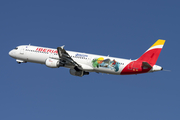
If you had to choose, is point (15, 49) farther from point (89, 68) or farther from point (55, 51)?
point (89, 68)

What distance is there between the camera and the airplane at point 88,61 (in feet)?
171

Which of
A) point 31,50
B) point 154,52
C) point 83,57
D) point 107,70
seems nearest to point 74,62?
point 83,57

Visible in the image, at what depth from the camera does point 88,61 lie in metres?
55.2

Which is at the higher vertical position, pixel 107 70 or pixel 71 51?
pixel 71 51

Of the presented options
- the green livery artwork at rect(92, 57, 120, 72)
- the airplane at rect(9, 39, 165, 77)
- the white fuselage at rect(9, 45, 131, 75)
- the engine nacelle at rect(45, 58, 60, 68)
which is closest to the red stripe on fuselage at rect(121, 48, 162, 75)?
the airplane at rect(9, 39, 165, 77)

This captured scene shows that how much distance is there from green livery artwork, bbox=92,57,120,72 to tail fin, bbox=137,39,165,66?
4.00 metres

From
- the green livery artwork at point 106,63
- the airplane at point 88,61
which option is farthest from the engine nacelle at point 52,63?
the green livery artwork at point 106,63

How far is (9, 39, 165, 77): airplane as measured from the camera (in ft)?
171

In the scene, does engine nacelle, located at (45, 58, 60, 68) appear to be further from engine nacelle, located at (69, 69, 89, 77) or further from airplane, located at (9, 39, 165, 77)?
engine nacelle, located at (69, 69, 89, 77)

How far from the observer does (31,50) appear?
59.4 m

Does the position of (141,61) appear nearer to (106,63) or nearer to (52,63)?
(106,63)

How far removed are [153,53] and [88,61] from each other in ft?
36.8

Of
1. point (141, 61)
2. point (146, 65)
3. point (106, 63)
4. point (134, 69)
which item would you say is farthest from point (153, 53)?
point (106, 63)

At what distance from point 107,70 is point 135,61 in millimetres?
4957
